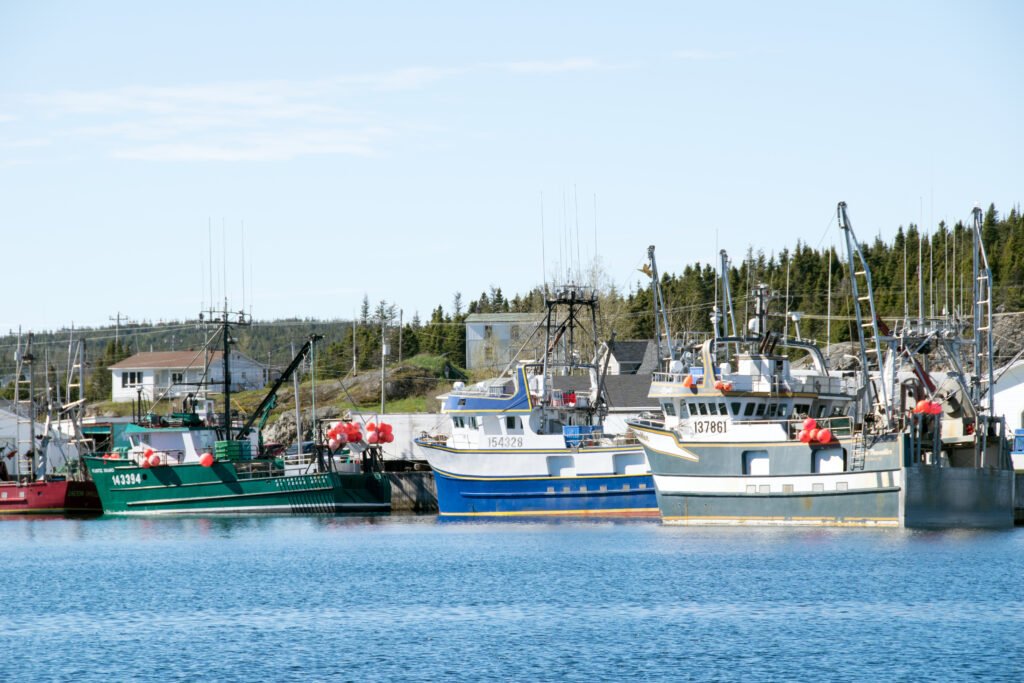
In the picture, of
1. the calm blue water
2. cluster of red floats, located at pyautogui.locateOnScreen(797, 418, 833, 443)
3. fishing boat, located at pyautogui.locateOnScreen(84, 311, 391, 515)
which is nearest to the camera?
the calm blue water

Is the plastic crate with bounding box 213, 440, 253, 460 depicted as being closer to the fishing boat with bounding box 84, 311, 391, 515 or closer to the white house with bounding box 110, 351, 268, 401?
the fishing boat with bounding box 84, 311, 391, 515

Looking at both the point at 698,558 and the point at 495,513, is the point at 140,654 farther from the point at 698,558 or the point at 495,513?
the point at 495,513

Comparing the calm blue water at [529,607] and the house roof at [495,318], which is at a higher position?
the house roof at [495,318]

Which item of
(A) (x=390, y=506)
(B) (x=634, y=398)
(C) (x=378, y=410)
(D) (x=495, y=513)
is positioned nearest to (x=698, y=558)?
(D) (x=495, y=513)

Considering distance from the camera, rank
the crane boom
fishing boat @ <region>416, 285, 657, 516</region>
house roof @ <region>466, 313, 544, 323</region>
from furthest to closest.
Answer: house roof @ <region>466, 313, 544, 323</region>
the crane boom
fishing boat @ <region>416, 285, 657, 516</region>

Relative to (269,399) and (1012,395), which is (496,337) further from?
(1012,395)

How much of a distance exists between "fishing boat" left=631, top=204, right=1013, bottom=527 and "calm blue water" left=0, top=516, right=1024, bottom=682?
3.59 ft

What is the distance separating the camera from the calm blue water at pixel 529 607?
2773 cm

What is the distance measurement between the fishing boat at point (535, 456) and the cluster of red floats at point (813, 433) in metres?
9.21

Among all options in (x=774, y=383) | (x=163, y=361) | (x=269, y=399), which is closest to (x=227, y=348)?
(x=269, y=399)

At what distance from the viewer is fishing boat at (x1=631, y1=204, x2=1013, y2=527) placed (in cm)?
4525

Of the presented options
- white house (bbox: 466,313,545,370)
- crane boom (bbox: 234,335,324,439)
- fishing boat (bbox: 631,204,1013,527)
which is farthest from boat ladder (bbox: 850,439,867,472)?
white house (bbox: 466,313,545,370)

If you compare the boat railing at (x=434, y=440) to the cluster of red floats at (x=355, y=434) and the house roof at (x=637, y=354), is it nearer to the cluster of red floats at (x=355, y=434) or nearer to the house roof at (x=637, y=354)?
the cluster of red floats at (x=355, y=434)

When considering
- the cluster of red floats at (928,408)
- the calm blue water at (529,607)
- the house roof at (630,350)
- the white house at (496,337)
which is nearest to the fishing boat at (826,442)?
the cluster of red floats at (928,408)
